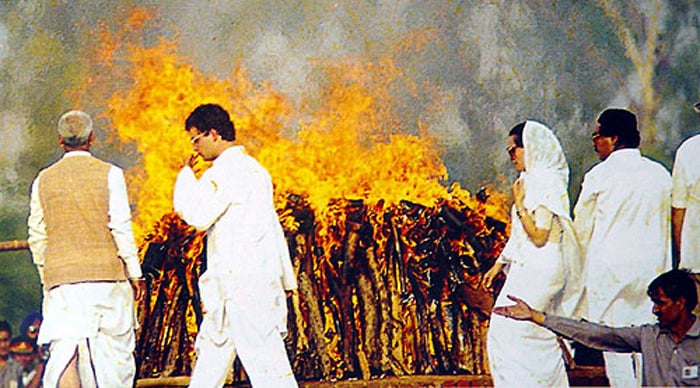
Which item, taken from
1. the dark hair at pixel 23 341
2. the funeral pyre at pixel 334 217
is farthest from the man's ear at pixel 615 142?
the dark hair at pixel 23 341

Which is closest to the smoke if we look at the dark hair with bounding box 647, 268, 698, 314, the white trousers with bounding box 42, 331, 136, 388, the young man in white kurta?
the young man in white kurta

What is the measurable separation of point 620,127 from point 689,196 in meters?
0.56

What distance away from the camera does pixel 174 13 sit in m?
7.22

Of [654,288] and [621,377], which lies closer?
[654,288]

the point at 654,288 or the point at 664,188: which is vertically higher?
the point at 664,188

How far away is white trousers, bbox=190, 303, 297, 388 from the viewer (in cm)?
683

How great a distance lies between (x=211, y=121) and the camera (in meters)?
7.10

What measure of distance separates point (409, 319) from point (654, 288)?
1627mm

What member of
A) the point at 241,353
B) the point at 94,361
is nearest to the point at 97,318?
the point at 94,361

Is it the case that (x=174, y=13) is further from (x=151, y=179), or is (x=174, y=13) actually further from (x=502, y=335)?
(x=502, y=335)

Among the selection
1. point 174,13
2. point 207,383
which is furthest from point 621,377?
point 174,13

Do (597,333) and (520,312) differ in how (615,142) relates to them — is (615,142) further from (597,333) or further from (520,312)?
(597,333)

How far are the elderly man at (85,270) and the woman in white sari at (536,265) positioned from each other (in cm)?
204

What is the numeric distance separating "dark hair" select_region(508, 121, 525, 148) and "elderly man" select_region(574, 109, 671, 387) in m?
0.43
